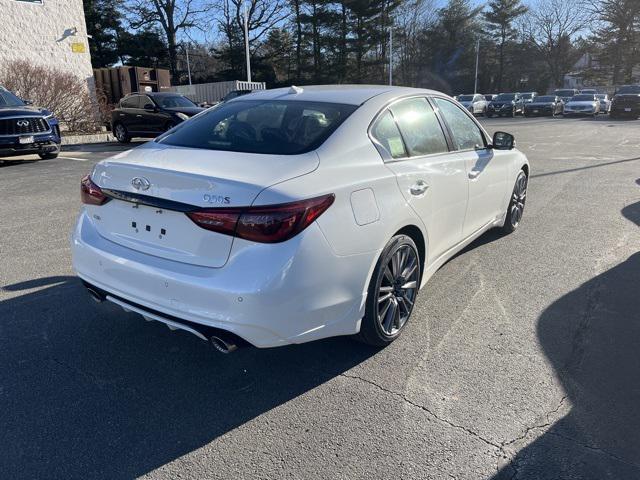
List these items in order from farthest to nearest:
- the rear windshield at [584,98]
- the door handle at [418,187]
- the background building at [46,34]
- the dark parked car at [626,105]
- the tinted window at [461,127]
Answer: the rear windshield at [584,98] → the dark parked car at [626,105] → the background building at [46,34] → the tinted window at [461,127] → the door handle at [418,187]

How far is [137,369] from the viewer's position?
10.1 ft

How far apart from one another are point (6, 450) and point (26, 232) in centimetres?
409

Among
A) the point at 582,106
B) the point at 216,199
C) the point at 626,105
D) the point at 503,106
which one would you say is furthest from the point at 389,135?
the point at 503,106

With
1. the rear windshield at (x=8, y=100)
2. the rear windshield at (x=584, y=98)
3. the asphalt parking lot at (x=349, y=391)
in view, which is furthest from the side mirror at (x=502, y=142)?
the rear windshield at (x=584, y=98)

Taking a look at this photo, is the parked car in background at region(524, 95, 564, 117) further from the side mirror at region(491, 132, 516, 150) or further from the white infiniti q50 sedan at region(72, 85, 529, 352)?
the white infiniti q50 sedan at region(72, 85, 529, 352)

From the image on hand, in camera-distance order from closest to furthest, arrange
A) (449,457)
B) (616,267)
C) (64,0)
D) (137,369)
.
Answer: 1. (449,457)
2. (137,369)
3. (616,267)
4. (64,0)

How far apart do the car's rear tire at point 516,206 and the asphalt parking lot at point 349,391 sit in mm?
1109

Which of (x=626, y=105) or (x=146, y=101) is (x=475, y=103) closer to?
(x=626, y=105)

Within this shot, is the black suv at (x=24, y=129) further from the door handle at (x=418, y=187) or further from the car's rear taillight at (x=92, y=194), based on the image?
the door handle at (x=418, y=187)

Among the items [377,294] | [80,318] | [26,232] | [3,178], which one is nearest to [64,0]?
[3,178]

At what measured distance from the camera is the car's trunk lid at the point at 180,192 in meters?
2.53

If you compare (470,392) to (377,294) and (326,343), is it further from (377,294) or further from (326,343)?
(326,343)

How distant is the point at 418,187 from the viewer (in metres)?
3.41

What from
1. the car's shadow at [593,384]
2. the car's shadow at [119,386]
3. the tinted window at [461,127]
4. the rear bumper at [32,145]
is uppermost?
the tinted window at [461,127]
